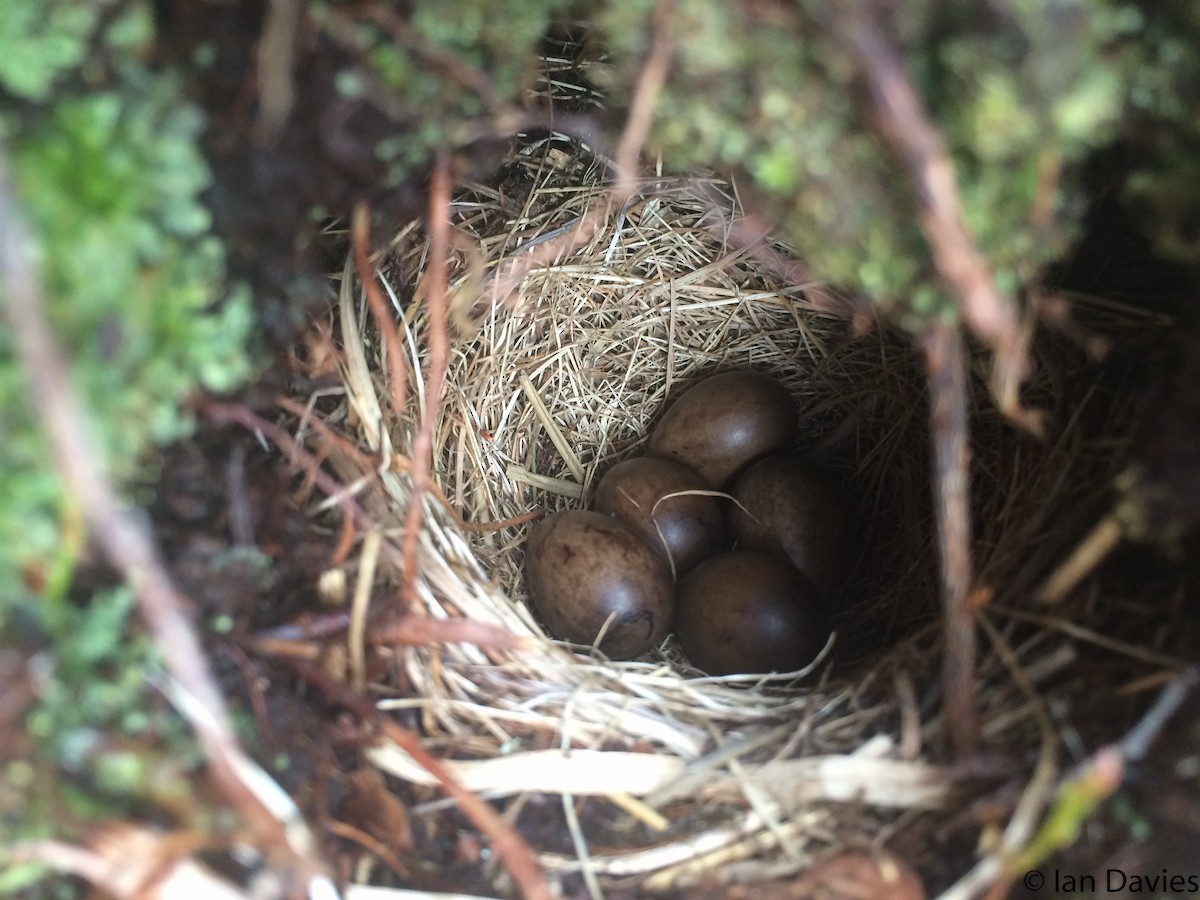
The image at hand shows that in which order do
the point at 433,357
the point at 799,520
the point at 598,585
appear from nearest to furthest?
the point at 433,357 < the point at 598,585 < the point at 799,520

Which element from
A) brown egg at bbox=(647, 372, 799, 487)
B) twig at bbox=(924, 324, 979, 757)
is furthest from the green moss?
brown egg at bbox=(647, 372, 799, 487)

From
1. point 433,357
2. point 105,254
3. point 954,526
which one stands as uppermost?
point 105,254

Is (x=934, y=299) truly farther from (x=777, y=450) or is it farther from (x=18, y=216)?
(x=777, y=450)

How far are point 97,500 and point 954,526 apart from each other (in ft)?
2.76

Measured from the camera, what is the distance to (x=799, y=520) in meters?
1.77

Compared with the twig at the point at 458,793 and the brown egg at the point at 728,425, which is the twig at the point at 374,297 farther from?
the brown egg at the point at 728,425

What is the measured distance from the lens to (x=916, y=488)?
5.84ft

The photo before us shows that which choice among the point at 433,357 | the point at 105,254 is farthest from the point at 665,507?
the point at 105,254

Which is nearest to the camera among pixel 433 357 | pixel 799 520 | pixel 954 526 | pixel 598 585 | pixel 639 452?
pixel 954 526

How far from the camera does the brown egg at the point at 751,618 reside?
1.58 m

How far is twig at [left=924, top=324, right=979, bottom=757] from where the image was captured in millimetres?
913

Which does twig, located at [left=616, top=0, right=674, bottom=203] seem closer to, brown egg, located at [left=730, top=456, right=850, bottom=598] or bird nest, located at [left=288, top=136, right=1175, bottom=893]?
bird nest, located at [left=288, top=136, right=1175, bottom=893]

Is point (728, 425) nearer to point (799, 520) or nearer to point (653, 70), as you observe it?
point (799, 520)

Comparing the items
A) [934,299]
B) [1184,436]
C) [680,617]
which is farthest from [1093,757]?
[680,617]
